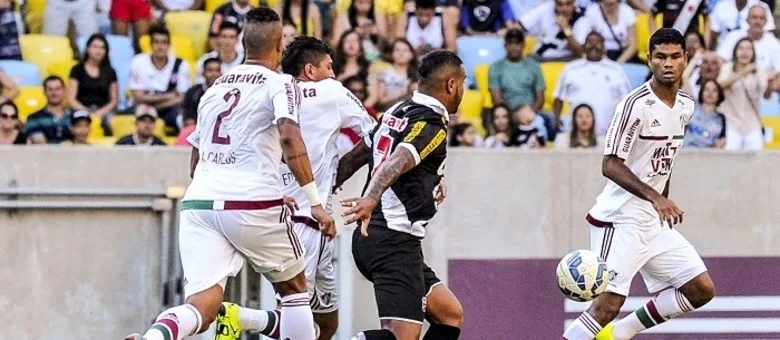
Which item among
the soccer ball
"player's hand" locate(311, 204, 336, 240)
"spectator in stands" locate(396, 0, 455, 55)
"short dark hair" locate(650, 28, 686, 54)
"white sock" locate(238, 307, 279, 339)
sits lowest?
"white sock" locate(238, 307, 279, 339)

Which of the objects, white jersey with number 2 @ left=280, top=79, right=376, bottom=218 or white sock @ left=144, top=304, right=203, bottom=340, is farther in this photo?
white jersey with number 2 @ left=280, top=79, right=376, bottom=218

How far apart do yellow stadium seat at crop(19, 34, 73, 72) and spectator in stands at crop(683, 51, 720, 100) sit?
6087mm

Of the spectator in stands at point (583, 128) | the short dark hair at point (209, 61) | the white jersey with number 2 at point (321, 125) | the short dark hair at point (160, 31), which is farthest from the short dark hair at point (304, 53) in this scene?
the short dark hair at point (160, 31)

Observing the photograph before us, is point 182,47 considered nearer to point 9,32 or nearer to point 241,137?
point 9,32

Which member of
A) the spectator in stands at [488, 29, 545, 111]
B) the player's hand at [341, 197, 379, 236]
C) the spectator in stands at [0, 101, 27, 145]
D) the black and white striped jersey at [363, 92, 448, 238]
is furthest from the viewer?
the spectator in stands at [488, 29, 545, 111]

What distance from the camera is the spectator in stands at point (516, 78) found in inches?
576

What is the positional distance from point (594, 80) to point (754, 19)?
2.12 m

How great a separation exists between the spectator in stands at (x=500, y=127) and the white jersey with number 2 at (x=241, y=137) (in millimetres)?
5792

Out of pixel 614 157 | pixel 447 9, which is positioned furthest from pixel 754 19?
pixel 614 157

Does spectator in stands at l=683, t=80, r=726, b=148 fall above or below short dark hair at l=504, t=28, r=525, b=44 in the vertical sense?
below

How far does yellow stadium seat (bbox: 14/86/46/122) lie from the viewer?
1370 cm

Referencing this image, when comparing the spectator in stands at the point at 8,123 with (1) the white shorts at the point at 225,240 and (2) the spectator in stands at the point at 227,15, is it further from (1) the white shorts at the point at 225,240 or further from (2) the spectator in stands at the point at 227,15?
(1) the white shorts at the point at 225,240

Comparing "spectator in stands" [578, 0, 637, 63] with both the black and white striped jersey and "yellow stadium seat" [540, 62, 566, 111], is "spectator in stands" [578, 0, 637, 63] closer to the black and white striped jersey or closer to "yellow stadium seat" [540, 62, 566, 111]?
"yellow stadium seat" [540, 62, 566, 111]

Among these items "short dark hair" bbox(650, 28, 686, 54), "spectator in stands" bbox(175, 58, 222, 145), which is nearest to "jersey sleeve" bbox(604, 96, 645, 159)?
"short dark hair" bbox(650, 28, 686, 54)
